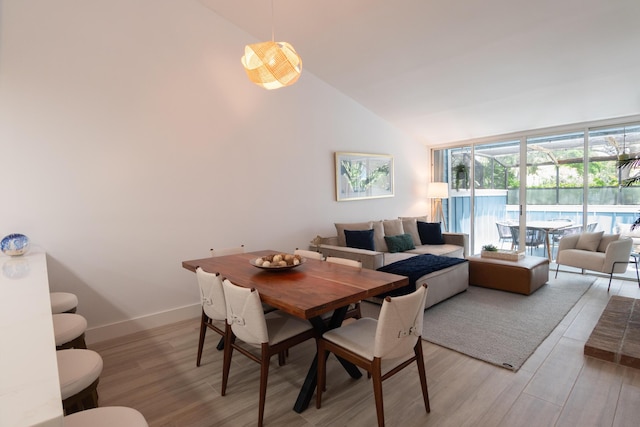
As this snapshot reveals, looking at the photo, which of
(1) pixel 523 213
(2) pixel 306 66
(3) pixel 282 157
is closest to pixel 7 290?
(3) pixel 282 157

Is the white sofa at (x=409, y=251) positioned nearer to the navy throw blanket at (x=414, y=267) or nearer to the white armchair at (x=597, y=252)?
the navy throw blanket at (x=414, y=267)

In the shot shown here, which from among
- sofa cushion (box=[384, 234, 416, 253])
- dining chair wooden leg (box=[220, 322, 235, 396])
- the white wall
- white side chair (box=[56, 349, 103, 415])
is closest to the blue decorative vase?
the white wall

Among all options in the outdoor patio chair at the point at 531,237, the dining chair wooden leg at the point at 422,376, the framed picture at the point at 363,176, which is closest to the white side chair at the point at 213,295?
the dining chair wooden leg at the point at 422,376

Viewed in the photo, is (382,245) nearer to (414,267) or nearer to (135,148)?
(414,267)

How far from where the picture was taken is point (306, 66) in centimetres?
448

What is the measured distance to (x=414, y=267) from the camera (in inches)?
152

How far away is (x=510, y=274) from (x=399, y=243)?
150 centimetres

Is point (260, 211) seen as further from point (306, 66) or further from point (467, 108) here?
point (467, 108)

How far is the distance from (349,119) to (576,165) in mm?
3508

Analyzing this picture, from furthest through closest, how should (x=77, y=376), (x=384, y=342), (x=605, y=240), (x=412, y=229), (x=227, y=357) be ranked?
(x=412, y=229) < (x=605, y=240) < (x=227, y=357) < (x=384, y=342) < (x=77, y=376)

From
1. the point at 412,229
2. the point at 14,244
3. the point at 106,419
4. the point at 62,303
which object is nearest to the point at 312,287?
the point at 106,419

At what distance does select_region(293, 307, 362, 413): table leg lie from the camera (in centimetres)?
209

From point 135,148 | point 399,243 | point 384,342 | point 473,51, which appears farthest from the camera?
point 399,243

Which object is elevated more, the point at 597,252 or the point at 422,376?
the point at 597,252
